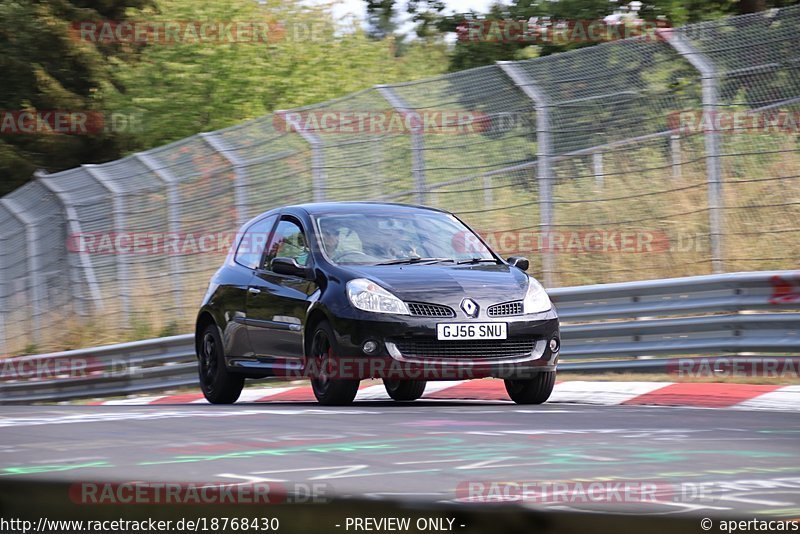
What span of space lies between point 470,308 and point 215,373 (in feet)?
9.99

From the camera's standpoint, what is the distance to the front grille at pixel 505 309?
927cm

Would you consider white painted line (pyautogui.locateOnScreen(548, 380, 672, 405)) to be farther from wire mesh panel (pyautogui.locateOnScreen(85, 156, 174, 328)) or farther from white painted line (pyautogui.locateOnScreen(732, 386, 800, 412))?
wire mesh panel (pyautogui.locateOnScreen(85, 156, 174, 328))

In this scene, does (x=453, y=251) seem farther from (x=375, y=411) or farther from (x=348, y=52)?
(x=348, y=52)

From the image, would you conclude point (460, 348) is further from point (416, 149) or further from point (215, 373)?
point (416, 149)

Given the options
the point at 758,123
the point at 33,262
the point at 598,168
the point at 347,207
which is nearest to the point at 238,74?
the point at 33,262

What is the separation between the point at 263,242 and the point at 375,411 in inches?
107

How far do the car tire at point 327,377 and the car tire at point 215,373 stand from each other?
1.75 metres

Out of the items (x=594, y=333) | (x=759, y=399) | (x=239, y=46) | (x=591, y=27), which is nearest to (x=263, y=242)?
(x=594, y=333)

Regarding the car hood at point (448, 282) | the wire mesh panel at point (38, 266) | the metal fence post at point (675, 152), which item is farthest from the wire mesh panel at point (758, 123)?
the wire mesh panel at point (38, 266)

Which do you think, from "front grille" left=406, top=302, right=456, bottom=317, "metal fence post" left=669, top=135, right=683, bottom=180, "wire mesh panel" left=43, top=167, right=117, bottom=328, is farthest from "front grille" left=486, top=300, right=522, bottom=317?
"wire mesh panel" left=43, top=167, right=117, bottom=328

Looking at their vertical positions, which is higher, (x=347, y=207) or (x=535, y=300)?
(x=347, y=207)

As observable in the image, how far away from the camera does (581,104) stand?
507 inches

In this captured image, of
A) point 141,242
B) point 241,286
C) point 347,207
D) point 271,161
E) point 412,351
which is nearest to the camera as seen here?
point 412,351

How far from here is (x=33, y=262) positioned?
21781 millimetres
